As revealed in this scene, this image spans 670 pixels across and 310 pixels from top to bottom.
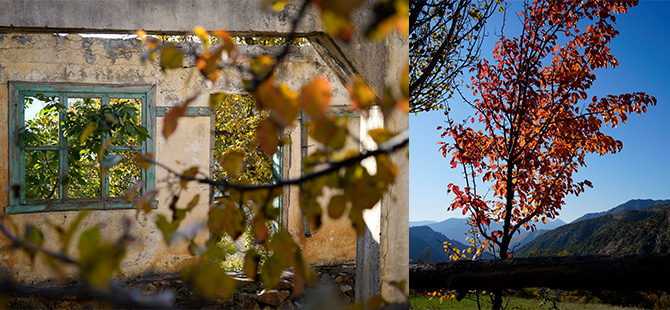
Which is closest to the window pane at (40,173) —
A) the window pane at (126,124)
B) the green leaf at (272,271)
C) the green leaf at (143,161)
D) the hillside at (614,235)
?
the window pane at (126,124)

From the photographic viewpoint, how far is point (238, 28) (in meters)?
2.43

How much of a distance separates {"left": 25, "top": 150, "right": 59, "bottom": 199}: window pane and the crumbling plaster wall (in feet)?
0.61

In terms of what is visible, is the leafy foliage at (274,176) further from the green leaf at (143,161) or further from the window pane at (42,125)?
the window pane at (42,125)

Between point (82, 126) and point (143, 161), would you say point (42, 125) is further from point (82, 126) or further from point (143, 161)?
point (143, 161)

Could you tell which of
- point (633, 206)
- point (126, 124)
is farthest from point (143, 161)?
point (633, 206)

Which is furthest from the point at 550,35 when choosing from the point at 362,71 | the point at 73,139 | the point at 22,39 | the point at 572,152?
the point at 22,39

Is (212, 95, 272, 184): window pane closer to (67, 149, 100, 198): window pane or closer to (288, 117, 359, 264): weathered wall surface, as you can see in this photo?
(288, 117, 359, 264): weathered wall surface

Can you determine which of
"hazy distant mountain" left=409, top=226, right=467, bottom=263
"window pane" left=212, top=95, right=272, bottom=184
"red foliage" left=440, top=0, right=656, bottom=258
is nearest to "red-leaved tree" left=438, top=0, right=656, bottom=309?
"red foliage" left=440, top=0, right=656, bottom=258

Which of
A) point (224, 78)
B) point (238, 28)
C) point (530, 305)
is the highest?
point (224, 78)

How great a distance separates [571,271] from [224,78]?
12.1ft

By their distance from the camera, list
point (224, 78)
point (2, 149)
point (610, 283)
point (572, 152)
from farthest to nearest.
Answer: point (224, 78) < point (2, 149) < point (572, 152) < point (610, 283)

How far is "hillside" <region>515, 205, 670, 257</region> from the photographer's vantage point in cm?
759

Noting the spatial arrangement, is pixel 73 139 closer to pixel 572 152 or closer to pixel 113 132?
pixel 113 132

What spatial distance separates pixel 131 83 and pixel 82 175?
101 centimetres
